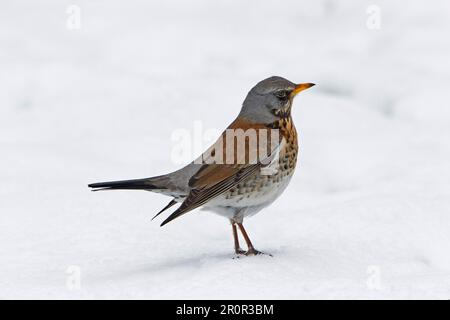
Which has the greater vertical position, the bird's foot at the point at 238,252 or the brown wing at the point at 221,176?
the brown wing at the point at 221,176

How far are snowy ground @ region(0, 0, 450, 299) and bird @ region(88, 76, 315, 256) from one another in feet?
1.22

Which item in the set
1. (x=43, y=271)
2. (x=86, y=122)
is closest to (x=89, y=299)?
(x=43, y=271)

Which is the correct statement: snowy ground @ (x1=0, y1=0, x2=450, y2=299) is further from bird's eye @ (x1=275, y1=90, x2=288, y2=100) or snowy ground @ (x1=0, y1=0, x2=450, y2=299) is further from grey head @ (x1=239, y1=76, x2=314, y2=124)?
bird's eye @ (x1=275, y1=90, x2=288, y2=100)

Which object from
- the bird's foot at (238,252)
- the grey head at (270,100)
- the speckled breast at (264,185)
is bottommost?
the bird's foot at (238,252)

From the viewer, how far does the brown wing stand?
5266 mm

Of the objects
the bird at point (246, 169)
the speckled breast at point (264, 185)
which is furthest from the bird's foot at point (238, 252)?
the speckled breast at point (264, 185)

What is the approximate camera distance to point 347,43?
37.8ft

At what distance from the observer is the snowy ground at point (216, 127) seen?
521 centimetres

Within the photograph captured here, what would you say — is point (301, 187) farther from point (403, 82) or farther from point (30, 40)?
point (30, 40)

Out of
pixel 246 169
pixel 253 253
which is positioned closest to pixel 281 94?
pixel 246 169

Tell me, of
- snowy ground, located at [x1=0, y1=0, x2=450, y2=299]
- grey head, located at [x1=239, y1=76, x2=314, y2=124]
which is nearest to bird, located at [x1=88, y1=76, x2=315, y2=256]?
grey head, located at [x1=239, y1=76, x2=314, y2=124]

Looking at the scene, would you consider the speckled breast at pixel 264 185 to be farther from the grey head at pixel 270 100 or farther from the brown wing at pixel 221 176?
the grey head at pixel 270 100

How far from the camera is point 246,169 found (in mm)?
5441
